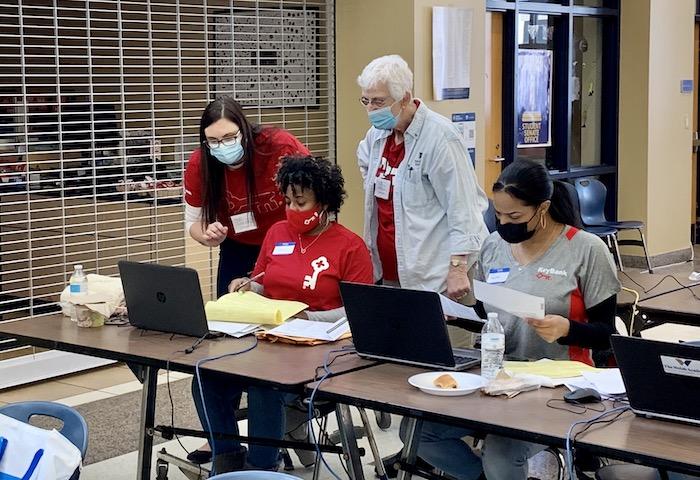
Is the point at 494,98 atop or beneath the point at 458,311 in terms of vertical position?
atop

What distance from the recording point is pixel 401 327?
3027mm

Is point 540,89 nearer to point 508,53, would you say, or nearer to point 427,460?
point 508,53

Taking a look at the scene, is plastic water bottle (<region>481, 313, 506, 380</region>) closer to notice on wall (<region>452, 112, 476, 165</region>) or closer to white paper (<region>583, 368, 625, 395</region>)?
white paper (<region>583, 368, 625, 395</region>)

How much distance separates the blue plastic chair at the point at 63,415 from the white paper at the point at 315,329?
767mm

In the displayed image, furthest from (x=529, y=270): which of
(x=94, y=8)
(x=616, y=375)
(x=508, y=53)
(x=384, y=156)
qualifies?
(x=508, y=53)

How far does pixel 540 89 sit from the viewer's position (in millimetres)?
8812

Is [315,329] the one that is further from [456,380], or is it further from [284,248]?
[456,380]

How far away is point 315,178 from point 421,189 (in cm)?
50

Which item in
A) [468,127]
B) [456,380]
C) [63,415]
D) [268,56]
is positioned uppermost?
[268,56]

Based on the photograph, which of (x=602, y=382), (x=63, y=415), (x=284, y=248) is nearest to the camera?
(x=602, y=382)

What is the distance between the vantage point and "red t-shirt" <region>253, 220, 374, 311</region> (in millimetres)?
3721

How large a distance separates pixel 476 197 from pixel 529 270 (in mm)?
909

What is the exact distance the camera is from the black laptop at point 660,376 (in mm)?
2393

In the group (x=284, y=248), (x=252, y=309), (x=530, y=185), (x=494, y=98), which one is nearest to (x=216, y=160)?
(x=284, y=248)
